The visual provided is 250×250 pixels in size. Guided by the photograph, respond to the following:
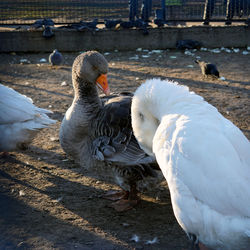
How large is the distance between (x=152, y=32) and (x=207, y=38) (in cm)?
167

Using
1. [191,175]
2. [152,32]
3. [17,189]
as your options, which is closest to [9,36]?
[152,32]

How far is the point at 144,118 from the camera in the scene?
314 cm

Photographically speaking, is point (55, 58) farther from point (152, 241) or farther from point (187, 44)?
point (152, 241)

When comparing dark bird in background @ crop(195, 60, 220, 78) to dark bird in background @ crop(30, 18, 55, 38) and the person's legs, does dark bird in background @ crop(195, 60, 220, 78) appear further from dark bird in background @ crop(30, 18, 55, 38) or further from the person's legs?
dark bird in background @ crop(30, 18, 55, 38)

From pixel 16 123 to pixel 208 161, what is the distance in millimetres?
2902

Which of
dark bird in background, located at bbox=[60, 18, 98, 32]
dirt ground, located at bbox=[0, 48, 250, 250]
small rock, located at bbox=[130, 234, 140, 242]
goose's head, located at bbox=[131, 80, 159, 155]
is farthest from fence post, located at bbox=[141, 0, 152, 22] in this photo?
small rock, located at bbox=[130, 234, 140, 242]

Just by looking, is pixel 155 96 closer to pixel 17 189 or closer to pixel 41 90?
pixel 17 189

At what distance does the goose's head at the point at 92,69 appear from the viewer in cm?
407

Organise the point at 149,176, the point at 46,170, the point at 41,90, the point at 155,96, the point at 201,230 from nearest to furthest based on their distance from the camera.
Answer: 1. the point at 201,230
2. the point at 155,96
3. the point at 149,176
4. the point at 46,170
5. the point at 41,90

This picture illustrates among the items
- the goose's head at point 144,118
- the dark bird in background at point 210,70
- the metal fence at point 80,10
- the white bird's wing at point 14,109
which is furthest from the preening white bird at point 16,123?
the metal fence at point 80,10

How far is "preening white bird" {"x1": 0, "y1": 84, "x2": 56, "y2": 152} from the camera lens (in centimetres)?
464

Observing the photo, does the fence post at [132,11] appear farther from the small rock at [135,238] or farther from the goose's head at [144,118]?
the small rock at [135,238]

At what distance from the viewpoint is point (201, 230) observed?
257 cm

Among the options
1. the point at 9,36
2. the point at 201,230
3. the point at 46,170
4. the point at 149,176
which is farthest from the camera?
the point at 9,36
